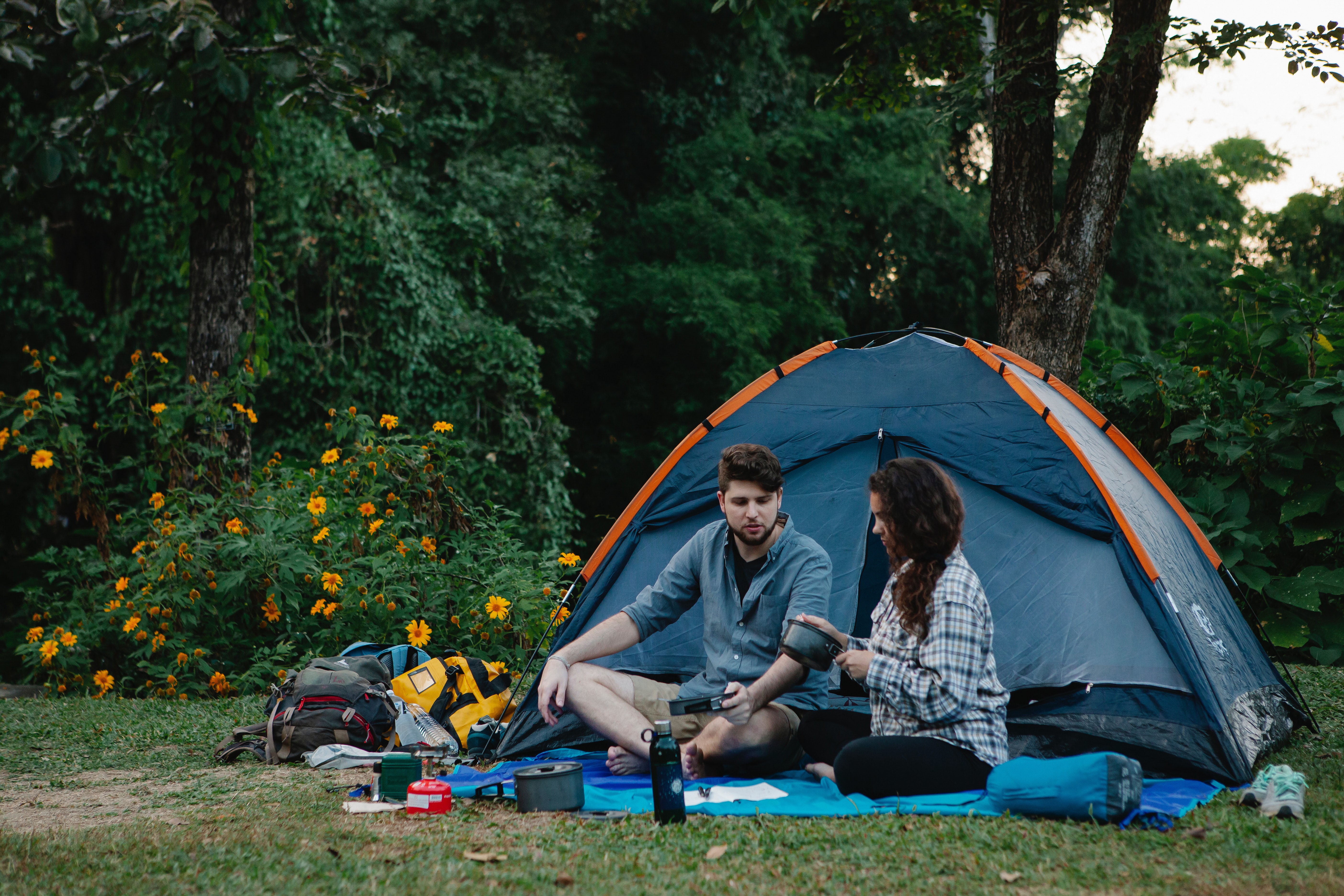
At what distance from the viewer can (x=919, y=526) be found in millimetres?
2947

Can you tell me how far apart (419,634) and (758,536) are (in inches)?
88.2

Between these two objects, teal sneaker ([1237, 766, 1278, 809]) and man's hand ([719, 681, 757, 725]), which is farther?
man's hand ([719, 681, 757, 725])

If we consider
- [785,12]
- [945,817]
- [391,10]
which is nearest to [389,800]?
[945,817]

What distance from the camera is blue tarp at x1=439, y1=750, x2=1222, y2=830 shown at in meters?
2.83

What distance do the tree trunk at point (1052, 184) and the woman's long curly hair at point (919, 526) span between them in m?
3.21

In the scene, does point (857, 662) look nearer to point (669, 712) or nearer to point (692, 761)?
point (692, 761)

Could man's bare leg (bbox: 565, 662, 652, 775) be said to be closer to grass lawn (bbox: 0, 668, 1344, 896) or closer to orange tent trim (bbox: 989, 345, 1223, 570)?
grass lawn (bbox: 0, 668, 1344, 896)

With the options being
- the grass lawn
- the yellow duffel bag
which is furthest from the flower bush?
the grass lawn

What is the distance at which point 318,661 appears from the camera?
4.28m

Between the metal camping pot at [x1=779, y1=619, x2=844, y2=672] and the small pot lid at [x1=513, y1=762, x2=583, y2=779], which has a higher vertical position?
the metal camping pot at [x1=779, y1=619, x2=844, y2=672]

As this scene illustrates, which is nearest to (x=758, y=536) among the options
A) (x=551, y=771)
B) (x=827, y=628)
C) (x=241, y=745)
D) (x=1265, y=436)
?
(x=827, y=628)

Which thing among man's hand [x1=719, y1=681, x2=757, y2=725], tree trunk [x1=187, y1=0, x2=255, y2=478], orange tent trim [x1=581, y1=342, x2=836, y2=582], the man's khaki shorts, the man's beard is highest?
tree trunk [x1=187, y1=0, x2=255, y2=478]

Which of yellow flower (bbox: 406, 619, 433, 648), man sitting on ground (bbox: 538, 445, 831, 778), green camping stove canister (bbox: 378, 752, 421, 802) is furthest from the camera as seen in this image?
yellow flower (bbox: 406, 619, 433, 648)

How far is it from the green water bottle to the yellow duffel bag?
4.84 ft
